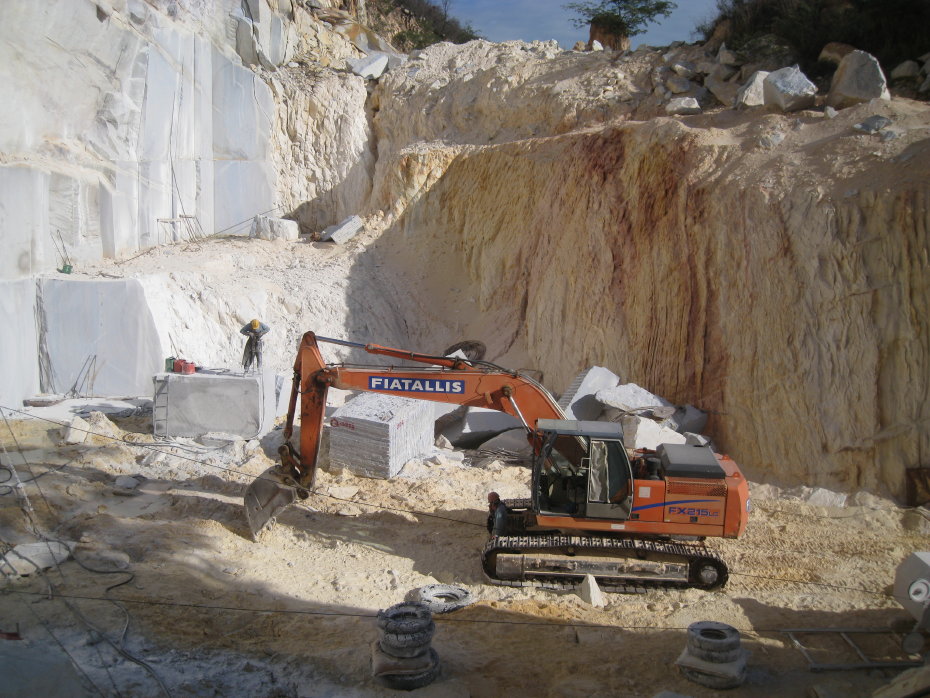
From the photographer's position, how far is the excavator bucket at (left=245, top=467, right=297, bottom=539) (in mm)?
8367

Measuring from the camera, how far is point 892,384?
9.71 meters

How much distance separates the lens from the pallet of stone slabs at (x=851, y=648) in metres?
5.96

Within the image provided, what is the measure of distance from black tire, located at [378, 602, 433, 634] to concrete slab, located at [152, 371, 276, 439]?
20.6 feet

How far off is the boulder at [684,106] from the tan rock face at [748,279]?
3.21 ft

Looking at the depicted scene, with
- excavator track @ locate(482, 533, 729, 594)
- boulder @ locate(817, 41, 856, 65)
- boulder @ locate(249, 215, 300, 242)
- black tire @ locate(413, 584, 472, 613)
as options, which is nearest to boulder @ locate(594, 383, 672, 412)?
excavator track @ locate(482, 533, 729, 594)

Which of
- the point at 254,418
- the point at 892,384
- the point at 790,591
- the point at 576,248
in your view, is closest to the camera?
the point at 790,591

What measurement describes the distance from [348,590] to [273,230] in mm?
12784

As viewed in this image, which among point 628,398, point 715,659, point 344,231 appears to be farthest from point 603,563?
point 344,231

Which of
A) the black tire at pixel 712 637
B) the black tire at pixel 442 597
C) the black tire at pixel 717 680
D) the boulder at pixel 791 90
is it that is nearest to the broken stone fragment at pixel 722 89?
the boulder at pixel 791 90

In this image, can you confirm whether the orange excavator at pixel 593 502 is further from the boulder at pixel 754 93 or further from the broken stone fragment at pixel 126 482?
the boulder at pixel 754 93

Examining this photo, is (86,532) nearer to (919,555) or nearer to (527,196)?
(919,555)

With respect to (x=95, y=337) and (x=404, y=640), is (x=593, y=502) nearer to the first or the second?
(x=404, y=640)

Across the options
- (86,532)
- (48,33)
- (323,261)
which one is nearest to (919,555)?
(86,532)

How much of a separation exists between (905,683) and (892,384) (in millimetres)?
5826
